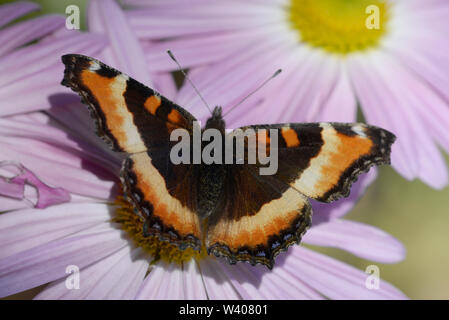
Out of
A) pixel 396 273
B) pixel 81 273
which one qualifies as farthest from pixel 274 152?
pixel 396 273

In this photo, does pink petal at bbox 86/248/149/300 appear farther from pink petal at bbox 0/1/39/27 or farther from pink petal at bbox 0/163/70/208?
pink petal at bbox 0/1/39/27

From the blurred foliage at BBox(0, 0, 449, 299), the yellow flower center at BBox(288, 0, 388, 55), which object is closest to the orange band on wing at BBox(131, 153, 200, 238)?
the yellow flower center at BBox(288, 0, 388, 55)

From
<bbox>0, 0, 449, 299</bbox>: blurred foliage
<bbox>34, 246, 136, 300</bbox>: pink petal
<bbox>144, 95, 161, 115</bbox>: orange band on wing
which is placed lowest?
<bbox>0, 0, 449, 299</bbox>: blurred foliage

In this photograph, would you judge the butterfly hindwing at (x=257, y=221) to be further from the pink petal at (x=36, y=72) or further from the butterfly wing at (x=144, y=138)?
the pink petal at (x=36, y=72)

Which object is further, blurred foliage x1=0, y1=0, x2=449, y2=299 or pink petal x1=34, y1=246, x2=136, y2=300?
blurred foliage x1=0, y1=0, x2=449, y2=299

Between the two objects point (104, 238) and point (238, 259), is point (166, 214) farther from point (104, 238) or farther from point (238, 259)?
point (104, 238)

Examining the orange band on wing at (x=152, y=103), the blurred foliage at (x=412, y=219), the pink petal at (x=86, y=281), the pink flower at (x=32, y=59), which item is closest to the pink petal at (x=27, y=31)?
the pink flower at (x=32, y=59)
